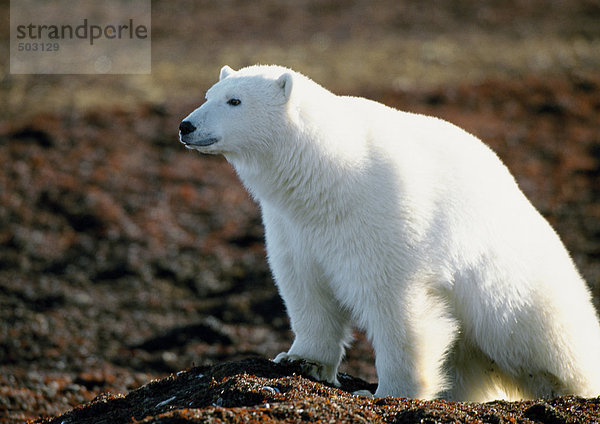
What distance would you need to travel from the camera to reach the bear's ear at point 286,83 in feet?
18.0

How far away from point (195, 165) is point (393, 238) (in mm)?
11595

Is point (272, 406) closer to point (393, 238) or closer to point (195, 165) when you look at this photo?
point (393, 238)

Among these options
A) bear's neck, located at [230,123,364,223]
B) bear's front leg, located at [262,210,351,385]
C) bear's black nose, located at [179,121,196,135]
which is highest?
bear's black nose, located at [179,121,196,135]

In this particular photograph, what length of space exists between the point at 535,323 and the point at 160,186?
10.6 metres

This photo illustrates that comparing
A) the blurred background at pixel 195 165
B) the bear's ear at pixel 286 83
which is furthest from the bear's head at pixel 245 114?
the blurred background at pixel 195 165

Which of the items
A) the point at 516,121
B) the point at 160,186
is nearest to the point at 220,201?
the point at 160,186

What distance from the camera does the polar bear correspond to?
543 cm

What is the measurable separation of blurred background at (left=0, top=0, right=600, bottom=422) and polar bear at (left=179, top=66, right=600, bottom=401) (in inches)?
135

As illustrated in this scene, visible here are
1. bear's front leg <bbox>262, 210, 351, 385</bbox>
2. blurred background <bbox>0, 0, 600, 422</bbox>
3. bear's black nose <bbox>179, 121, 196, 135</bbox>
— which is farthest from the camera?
blurred background <bbox>0, 0, 600, 422</bbox>

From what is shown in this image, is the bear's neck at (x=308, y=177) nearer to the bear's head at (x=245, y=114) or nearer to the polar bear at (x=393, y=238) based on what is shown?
the polar bear at (x=393, y=238)

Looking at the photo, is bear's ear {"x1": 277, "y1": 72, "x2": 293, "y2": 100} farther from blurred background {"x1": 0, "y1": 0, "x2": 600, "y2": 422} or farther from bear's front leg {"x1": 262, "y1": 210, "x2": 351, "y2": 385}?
blurred background {"x1": 0, "y1": 0, "x2": 600, "y2": 422}

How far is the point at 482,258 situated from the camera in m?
5.64

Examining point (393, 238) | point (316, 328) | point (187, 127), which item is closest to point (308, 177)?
point (393, 238)

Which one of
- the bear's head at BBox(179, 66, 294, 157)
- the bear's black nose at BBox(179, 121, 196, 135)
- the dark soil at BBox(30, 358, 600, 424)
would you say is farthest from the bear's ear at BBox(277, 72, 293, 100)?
the dark soil at BBox(30, 358, 600, 424)
